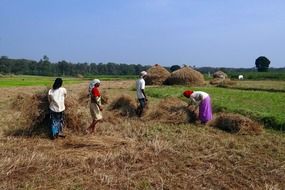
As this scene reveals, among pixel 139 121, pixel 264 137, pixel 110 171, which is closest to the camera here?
pixel 110 171

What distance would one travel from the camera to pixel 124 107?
15.7 meters

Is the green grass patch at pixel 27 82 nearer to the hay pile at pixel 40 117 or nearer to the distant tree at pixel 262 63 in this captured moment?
the hay pile at pixel 40 117

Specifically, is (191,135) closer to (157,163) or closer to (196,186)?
(157,163)

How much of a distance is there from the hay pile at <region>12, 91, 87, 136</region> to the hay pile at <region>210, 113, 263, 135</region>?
405 cm

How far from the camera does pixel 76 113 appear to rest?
11609 millimetres

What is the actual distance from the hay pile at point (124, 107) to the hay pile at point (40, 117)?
11.9 ft

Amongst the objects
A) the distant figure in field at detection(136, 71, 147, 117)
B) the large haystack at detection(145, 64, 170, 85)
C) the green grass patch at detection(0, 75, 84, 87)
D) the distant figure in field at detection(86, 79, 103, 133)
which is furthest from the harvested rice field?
the large haystack at detection(145, 64, 170, 85)

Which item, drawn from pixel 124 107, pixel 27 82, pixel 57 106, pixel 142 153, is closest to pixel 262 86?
pixel 124 107

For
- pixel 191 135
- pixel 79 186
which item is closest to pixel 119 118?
pixel 191 135

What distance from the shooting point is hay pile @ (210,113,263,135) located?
1150 cm

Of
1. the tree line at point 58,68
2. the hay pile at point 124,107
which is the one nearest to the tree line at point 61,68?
the tree line at point 58,68

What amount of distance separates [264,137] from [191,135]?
1.91m

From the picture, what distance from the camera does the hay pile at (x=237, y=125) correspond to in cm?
1150

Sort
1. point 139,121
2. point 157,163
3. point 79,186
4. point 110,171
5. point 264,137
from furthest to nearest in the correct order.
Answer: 1. point 139,121
2. point 264,137
3. point 157,163
4. point 110,171
5. point 79,186
